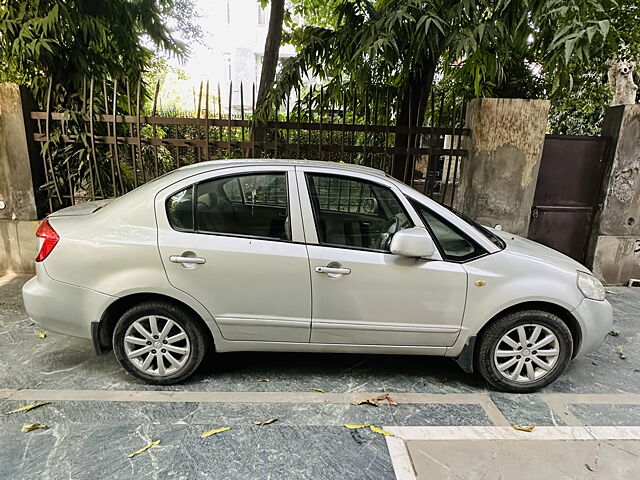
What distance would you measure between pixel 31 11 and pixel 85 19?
55 cm

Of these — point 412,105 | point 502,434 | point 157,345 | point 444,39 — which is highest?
point 444,39

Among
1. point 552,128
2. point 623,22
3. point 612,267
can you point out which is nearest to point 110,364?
point 612,267

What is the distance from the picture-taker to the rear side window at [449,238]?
9.27ft

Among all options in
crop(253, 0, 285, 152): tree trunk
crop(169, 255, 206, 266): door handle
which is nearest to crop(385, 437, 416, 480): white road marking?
crop(169, 255, 206, 266): door handle

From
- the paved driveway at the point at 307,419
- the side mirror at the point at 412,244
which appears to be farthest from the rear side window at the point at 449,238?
the paved driveway at the point at 307,419

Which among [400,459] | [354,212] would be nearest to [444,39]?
[354,212]

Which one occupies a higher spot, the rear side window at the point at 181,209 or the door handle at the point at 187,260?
the rear side window at the point at 181,209

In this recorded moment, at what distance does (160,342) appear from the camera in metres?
2.84

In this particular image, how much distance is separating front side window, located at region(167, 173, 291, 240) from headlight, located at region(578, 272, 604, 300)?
2087 mm

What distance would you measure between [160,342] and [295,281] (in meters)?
1.05

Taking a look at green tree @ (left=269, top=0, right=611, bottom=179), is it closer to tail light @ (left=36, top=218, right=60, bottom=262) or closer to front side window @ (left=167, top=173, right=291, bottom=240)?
front side window @ (left=167, top=173, right=291, bottom=240)

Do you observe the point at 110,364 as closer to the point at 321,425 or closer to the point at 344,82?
the point at 321,425

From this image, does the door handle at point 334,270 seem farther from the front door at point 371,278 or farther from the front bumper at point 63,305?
the front bumper at point 63,305

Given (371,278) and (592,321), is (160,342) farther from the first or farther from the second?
(592,321)
